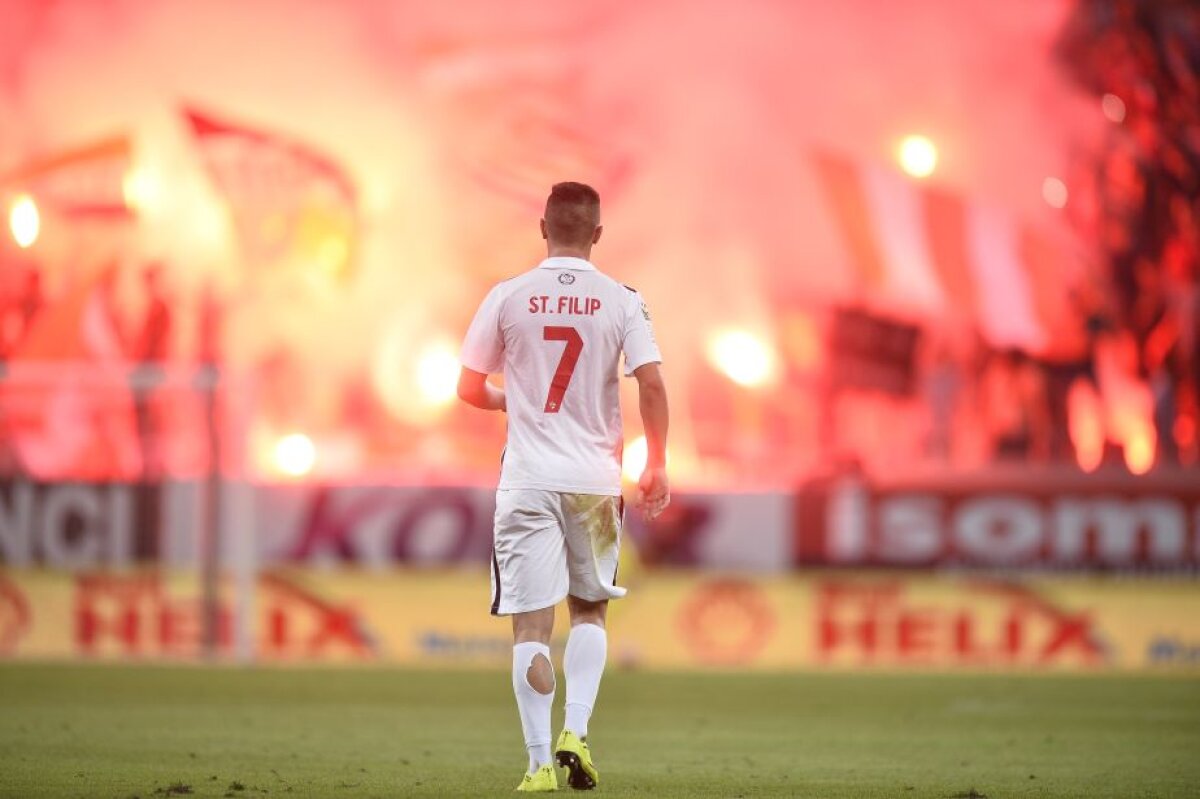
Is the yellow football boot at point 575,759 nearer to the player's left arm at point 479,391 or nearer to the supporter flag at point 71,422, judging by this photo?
the player's left arm at point 479,391

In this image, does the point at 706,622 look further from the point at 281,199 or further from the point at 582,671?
the point at 582,671

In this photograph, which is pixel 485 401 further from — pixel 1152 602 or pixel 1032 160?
pixel 1032 160

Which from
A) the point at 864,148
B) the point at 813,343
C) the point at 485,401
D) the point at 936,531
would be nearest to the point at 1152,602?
the point at 936,531

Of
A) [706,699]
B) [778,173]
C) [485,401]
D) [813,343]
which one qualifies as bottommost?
[706,699]

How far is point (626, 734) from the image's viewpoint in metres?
8.01

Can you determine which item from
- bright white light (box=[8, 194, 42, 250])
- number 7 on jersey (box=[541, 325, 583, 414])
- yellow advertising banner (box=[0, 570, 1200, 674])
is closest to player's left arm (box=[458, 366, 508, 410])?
number 7 on jersey (box=[541, 325, 583, 414])

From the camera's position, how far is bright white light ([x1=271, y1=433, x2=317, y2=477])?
1956 centimetres

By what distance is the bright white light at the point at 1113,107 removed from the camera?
20.9 meters

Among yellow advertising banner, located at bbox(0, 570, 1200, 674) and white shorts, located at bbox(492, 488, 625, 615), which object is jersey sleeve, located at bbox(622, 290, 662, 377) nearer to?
white shorts, located at bbox(492, 488, 625, 615)

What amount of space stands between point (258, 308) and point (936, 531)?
8503mm

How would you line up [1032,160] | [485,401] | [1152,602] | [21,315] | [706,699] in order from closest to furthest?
[485,401], [706,699], [1152,602], [21,315], [1032,160]

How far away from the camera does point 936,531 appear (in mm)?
14984

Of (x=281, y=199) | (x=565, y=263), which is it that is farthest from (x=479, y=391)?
A: (x=281, y=199)

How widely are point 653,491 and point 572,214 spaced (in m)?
0.71
